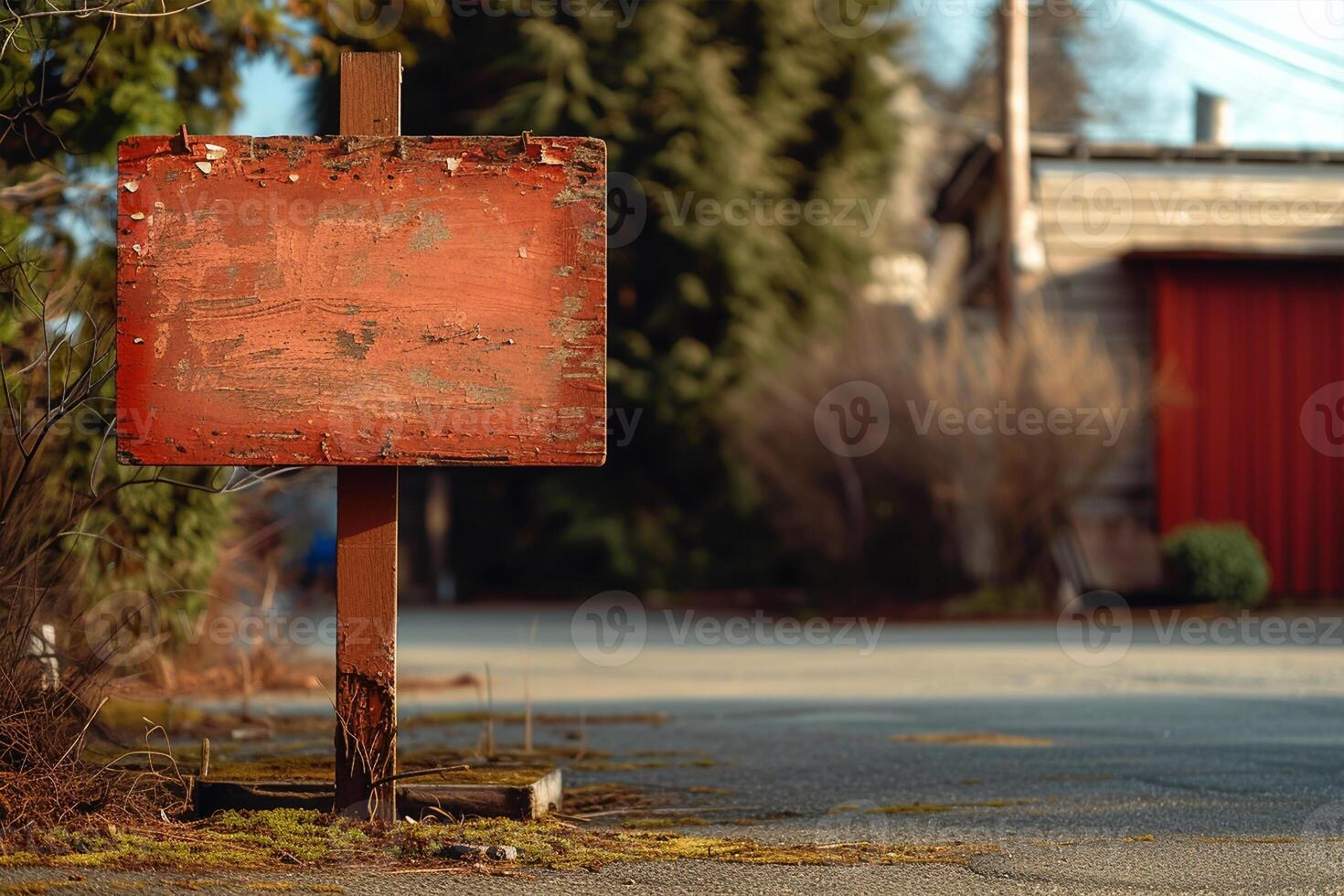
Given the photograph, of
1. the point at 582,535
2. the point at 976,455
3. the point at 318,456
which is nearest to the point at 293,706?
the point at 318,456

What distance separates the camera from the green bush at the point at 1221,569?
640 inches

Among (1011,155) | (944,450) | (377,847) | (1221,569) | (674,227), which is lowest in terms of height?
(377,847)

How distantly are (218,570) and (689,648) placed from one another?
5024 mm

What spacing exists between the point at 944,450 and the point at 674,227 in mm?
5259

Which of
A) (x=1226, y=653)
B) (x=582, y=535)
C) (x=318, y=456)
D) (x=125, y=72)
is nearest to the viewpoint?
(x=318, y=456)

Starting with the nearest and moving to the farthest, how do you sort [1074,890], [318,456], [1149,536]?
[1074,890]
[318,456]
[1149,536]

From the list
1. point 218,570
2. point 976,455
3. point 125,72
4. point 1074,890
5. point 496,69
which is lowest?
point 1074,890

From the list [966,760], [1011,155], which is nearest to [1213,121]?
[1011,155]

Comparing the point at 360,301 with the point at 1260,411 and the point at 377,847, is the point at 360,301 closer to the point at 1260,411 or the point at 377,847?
the point at 377,847

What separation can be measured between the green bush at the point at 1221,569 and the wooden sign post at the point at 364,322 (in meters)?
13.0

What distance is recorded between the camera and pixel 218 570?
9023 mm

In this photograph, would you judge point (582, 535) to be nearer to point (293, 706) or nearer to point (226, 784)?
point (293, 706)

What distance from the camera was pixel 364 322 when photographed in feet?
15.4

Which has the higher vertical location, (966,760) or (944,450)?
(944,450)
